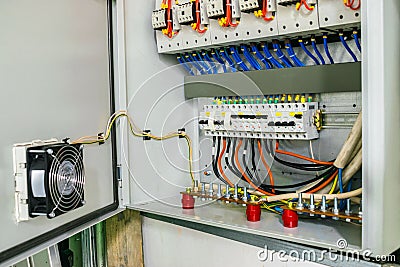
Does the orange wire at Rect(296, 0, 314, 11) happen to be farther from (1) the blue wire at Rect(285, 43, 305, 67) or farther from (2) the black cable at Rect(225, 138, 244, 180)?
(2) the black cable at Rect(225, 138, 244, 180)

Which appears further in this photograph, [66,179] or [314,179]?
[314,179]

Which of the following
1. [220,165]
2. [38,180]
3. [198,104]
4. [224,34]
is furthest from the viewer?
[198,104]

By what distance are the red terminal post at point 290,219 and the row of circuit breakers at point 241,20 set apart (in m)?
0.60

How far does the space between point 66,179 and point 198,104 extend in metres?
0.88

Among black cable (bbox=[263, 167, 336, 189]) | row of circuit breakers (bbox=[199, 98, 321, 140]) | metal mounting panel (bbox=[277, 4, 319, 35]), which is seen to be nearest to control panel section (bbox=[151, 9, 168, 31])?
row of circuit breakers (bbox=[199, 98, 321, 140])

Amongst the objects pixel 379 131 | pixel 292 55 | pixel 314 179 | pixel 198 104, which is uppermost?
pixel 292 55

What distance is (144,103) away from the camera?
5.92 ft

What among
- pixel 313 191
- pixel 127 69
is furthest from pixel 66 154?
pixel 313 191

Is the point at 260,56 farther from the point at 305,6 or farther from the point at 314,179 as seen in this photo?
the point at 314,179

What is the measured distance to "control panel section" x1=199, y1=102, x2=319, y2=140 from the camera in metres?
1.52

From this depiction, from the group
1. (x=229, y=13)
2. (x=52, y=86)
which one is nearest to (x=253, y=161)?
(x=229, y=13)

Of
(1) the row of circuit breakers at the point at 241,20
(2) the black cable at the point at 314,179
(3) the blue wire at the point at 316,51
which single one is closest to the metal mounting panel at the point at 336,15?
(1) the row of circuit breakers at the point at 241,20

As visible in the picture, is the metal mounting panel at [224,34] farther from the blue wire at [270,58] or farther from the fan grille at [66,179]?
the fan grille at [66,179]

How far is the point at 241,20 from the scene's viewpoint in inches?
62.8
